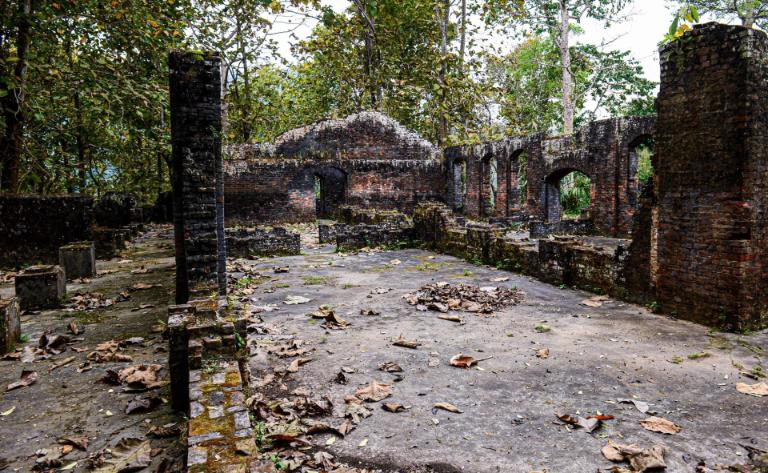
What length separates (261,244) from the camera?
13.2 m

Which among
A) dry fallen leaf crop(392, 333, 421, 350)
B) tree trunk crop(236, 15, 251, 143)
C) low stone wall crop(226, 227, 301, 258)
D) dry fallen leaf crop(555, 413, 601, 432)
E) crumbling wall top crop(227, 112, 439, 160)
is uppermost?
tree trunk crop(236, 15, 251, 143)

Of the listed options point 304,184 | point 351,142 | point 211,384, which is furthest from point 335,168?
point 211,384

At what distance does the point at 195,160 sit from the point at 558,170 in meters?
15.8

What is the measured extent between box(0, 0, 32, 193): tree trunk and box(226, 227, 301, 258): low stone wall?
193 inches

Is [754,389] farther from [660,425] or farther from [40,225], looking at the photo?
[40,225]

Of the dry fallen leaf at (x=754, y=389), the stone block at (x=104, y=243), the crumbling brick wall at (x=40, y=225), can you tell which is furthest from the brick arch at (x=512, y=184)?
the dry fallen leaf at (x=754, y=389)

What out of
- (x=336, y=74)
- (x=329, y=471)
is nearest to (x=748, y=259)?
(x=329, y=471)

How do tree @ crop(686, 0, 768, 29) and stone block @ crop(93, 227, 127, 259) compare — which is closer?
stone block @ crop(93, 227, 127, 259)

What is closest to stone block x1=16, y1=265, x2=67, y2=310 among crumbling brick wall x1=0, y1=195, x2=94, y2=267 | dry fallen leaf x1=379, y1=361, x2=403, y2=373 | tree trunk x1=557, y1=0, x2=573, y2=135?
crumbling brick wall x1=0, y1=195, x2=94, y2=267

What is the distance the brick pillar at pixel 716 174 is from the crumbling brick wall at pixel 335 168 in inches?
701

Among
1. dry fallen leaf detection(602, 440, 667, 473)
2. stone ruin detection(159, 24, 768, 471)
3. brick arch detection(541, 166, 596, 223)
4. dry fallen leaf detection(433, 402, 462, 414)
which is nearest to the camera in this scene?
dry fallen leaf detection(602, 440, 667, 473)

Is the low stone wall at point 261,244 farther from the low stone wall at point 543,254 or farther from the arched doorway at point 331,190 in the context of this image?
the arched doorway at point 331,190

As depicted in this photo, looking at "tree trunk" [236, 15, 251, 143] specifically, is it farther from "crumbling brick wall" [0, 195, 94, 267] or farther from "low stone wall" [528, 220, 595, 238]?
"low stone wall" [528, 220, 595, 238]

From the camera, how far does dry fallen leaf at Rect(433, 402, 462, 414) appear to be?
4137 millimetres
